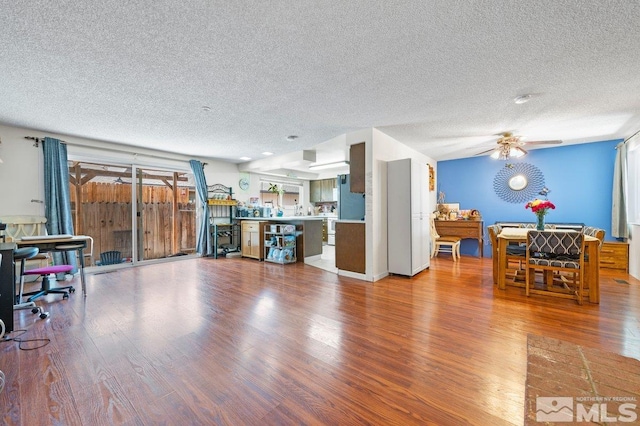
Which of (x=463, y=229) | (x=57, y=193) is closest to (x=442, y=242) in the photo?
(x=463, y=229)

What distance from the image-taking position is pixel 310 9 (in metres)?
1.64

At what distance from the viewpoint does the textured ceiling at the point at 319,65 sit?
5.49 ft

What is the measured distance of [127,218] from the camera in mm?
5207

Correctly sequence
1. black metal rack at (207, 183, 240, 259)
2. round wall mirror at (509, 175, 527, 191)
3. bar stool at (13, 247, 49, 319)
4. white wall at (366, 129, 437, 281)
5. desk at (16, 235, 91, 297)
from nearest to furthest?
bar stool at (13, 247, 49, 319) < desk at (16, 235, 91, 297) < white wall at (366, 129, 437, 281) < round wall mirror at (509, 175, 527, 191) < black metal rack at (207, 183, 240, 259)

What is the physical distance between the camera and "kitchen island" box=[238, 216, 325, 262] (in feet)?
18.0

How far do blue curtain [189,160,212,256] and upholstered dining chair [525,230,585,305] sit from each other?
6024mm

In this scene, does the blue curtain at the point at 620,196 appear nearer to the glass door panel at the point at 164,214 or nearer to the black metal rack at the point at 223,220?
the black metal rack at the point at 223,220

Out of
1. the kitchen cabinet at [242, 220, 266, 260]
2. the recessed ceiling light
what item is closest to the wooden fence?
the kitchen cabinet at [242, 220, 266, 260]

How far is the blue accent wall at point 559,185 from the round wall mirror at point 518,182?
0.09m

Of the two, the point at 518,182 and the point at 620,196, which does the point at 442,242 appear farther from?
the point at 620,196

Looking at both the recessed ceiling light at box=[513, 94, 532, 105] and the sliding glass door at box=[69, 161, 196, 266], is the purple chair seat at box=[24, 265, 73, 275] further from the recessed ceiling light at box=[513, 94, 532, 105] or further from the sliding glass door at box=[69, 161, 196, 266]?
the recessed ceiling light at box=[513, 94, 532, 105]

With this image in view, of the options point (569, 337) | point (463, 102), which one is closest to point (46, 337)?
point (569, 337)

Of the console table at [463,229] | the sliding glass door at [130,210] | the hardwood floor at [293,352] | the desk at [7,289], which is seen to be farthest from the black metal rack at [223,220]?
the console table at [463,229]

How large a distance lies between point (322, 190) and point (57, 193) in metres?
6.25
